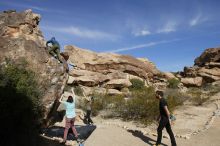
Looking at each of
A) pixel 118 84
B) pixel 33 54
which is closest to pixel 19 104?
pixel 33 54

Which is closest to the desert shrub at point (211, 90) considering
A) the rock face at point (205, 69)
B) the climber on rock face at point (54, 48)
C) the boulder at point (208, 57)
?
the rock face at point (205, 69)

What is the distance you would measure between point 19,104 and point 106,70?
4022 cm

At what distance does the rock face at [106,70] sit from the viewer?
43.0 meters

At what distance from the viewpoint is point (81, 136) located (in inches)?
561

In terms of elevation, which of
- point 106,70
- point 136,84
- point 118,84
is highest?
point 106,70

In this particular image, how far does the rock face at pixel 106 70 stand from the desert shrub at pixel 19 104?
98.8ft

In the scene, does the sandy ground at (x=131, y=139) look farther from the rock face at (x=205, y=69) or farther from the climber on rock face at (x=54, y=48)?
the rock face at (x=205, y=69)

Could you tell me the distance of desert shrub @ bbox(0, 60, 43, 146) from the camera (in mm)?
9508

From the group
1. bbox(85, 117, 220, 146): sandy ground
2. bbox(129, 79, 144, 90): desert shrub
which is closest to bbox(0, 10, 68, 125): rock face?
bbox(85, 117, 220, 146): sandy ground

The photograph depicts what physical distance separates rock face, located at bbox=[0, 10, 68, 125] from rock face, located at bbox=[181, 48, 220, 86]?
4081 centimetres

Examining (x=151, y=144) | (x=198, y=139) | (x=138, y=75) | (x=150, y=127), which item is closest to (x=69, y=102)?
(x=151, y=144)

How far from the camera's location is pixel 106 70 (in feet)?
164

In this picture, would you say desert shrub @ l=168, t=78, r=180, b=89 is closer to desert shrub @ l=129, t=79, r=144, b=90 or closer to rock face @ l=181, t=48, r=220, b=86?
rock face @ l=181, t=48, r=220, b=86

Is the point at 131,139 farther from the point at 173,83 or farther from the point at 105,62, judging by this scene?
Result: the point at 173,83
